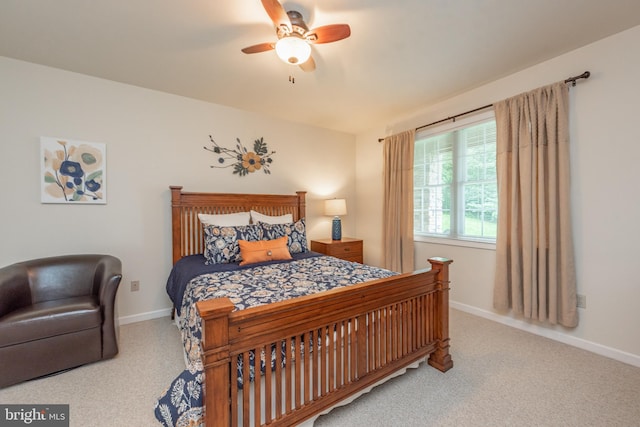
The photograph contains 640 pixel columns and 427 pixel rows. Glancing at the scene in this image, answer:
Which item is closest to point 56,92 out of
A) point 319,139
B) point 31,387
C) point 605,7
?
point 31,387

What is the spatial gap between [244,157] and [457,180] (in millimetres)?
2708

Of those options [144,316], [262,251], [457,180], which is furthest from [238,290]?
[457,180]

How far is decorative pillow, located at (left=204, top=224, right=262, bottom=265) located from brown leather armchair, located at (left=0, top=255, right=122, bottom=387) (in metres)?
0.75

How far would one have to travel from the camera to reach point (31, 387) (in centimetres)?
184

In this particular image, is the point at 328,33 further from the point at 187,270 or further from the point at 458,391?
the point at 458,391

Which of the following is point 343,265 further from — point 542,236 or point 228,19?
point 228,19

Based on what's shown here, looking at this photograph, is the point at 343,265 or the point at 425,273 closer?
the point at 425,273

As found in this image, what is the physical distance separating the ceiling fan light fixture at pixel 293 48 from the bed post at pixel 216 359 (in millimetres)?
1589

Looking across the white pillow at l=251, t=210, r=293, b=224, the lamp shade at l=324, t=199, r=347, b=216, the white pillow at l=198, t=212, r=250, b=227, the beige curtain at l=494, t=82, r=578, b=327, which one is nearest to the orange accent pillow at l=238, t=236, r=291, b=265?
the white pillow at l=198, t=212, r=250, b=227

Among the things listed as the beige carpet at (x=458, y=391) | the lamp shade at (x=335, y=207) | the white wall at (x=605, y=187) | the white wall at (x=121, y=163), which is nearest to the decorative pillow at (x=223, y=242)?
the white wall at (x=121, y=163)

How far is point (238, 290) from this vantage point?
1860 mm

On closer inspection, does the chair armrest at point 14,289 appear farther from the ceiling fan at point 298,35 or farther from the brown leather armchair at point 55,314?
the ceiling fan at point 298,35

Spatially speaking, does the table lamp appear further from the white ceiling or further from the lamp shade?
the white ceiling

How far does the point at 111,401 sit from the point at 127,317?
4.58 ft
